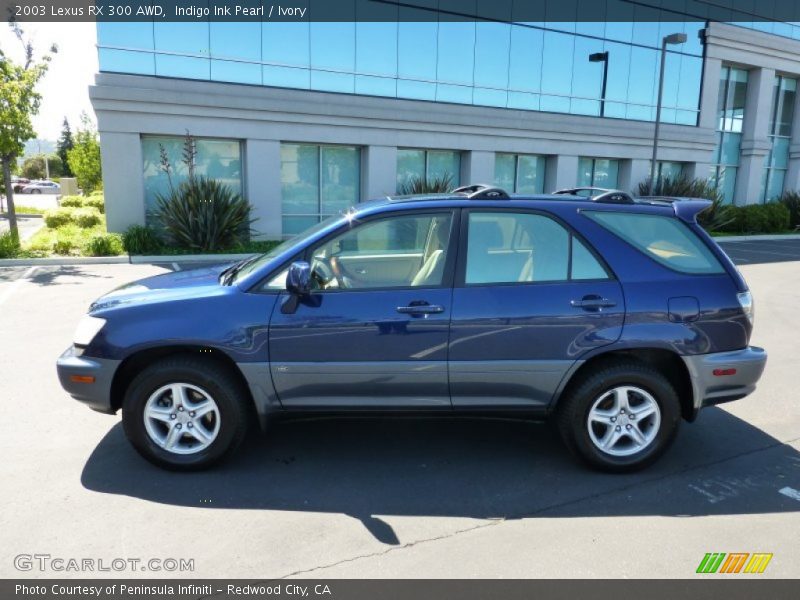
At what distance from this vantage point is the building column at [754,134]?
86.8ft

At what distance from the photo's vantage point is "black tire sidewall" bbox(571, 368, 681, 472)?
378 cm

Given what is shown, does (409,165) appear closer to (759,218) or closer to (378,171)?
(378,171)

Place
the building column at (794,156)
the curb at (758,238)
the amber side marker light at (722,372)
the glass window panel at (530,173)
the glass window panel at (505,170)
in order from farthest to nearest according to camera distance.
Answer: the building column at (794,156), the curb at (758,238), the glass window panel at (530,173), the glass window panel at (505,170), the amber side marker light at (722,372)

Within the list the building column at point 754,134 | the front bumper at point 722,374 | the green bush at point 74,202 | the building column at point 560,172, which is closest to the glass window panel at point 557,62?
the building column at point 560,172

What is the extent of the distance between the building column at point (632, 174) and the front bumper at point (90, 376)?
21.9 metres

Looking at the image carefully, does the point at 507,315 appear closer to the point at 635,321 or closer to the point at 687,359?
the point at 635,321

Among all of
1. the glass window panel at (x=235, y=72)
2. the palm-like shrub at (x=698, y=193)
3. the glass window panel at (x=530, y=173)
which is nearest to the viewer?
the glass window panel at (x=235, y=72)

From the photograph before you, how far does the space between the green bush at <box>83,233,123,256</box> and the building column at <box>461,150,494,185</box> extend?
Answer: 34.8ft

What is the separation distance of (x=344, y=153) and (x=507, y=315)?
1493cm

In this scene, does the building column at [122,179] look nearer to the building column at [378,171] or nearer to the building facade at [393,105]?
the building facade at [393,105]

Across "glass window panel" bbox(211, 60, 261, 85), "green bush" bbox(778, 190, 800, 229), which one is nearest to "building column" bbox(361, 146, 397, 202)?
"glass window panel" bbox(211, 60, 261, 85)

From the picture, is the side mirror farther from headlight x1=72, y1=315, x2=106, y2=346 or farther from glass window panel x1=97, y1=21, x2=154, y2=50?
glass window panel x1=97, y1=21, x2=154, y2=50

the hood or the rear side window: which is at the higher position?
the rear side window
